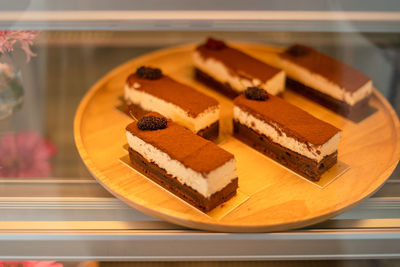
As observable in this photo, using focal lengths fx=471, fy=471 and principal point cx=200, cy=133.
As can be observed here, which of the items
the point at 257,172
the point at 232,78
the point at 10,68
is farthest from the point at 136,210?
the point at 232,78

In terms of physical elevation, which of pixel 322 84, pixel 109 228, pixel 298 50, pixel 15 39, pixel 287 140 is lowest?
pixel 109 228

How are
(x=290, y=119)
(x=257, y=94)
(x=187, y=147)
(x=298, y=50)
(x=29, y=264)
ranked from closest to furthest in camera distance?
(x=29, y=264) → (x=187, y=147) → (x=290, y=119) → (x=257, y=94) → (x=298, y=50)

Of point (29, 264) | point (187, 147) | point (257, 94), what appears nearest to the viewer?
point (29, 264)

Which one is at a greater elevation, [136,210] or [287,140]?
[287,140]

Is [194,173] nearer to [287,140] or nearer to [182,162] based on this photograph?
[182,162]

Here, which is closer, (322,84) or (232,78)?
(322,84)

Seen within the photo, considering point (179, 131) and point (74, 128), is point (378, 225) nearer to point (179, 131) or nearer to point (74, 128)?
point (179, 131)

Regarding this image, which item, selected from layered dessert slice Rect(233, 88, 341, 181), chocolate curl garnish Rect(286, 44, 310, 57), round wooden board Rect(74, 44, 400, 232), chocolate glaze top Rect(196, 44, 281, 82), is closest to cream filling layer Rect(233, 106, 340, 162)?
layered dessert slice Rect(233, 88, 341, 181)
